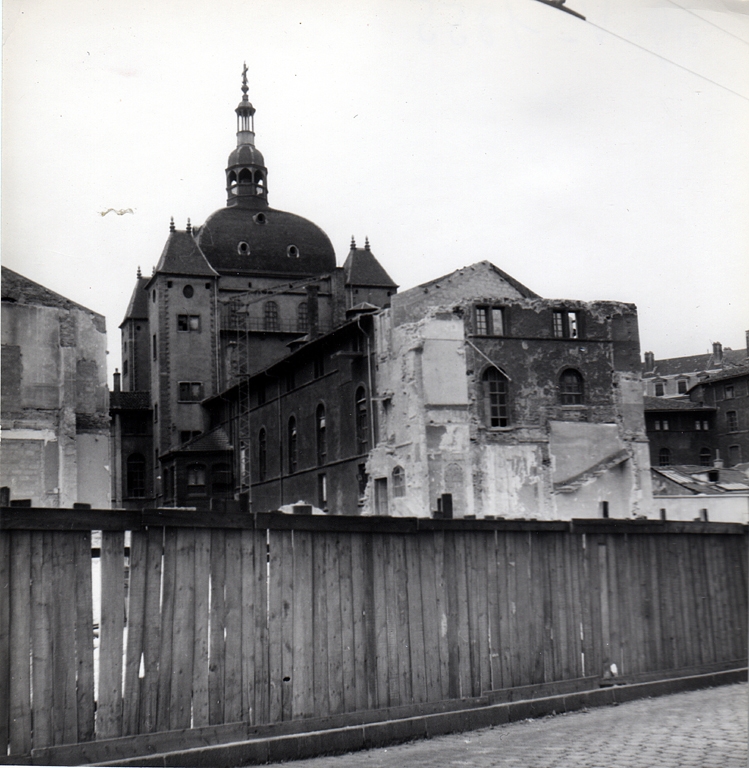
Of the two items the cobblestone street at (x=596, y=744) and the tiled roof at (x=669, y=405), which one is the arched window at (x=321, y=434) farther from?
the cobblestone street at (x=596, y=744)

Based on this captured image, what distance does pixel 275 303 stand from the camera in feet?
156

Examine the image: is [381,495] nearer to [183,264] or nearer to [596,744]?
[183,264]

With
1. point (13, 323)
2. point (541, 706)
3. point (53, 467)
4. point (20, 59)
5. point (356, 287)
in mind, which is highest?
point (356, 287)

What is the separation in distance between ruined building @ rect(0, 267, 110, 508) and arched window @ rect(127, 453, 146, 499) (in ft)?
111

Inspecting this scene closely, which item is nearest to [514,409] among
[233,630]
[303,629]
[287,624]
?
[303,629]

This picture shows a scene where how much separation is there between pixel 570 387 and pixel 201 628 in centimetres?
2399

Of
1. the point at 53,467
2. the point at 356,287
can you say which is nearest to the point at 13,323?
the point at 53,467

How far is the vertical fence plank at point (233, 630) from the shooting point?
684 cm

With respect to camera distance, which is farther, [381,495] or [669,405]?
[381,495]

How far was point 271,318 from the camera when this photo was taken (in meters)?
47.7

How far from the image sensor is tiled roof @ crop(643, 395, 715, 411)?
67.9ft

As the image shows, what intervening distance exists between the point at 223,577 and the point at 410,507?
22904mm

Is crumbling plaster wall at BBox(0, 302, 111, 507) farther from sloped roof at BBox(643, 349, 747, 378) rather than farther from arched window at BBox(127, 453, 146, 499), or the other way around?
arched window at BBox(127, 453, 146, 499)

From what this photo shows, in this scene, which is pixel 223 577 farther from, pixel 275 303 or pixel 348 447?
pixel 275 303
